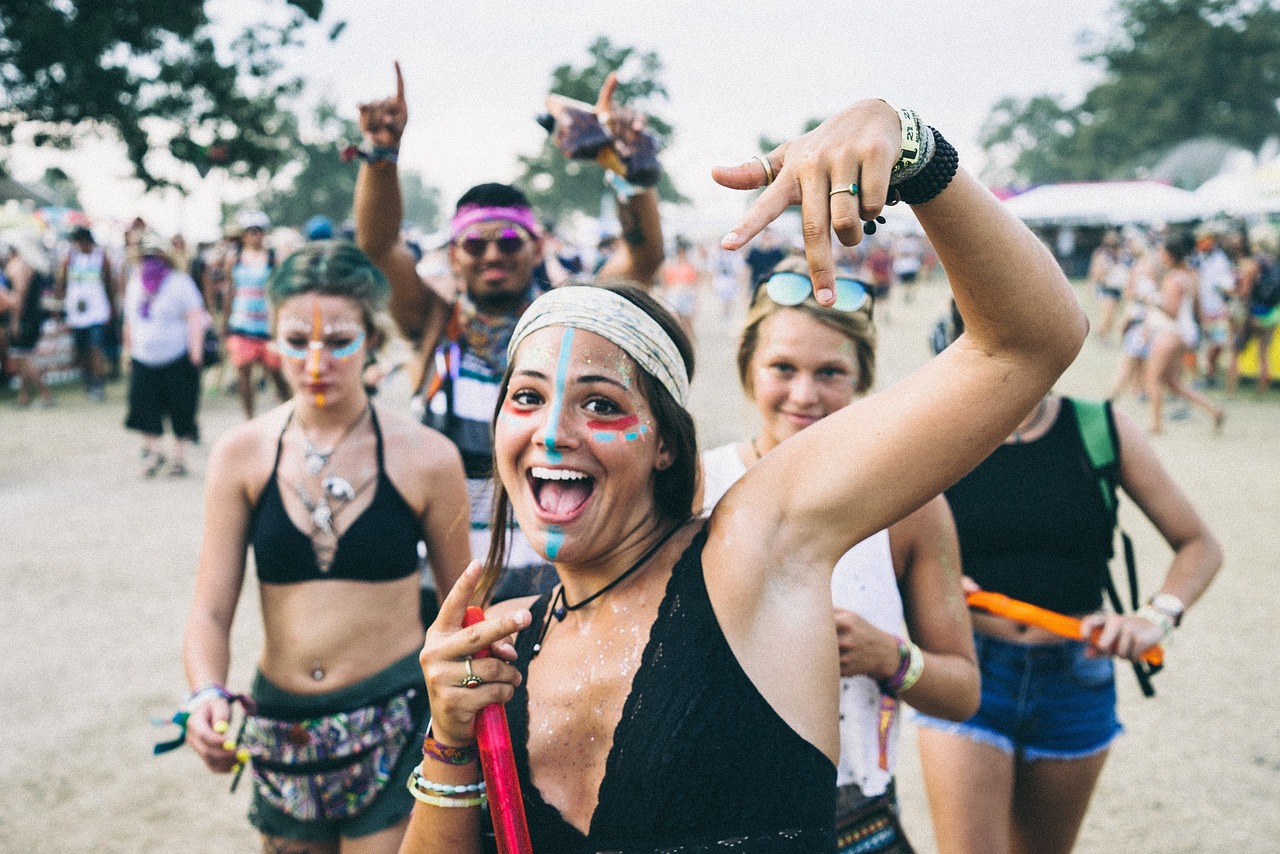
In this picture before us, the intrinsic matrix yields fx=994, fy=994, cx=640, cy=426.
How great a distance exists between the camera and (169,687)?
4.79m

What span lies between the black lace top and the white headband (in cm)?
40

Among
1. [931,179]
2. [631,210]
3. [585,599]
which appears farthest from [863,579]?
[631,210]

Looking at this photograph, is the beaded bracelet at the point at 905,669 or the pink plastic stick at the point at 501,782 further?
the beaded bracelet at the point at 905,669

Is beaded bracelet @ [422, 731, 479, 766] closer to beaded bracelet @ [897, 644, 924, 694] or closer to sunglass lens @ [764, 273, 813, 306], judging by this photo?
beaded bracelet @ [897, 644, 924, 694]

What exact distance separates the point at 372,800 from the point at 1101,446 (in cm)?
220

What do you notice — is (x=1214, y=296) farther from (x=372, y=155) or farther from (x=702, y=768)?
(x=702, y=768)

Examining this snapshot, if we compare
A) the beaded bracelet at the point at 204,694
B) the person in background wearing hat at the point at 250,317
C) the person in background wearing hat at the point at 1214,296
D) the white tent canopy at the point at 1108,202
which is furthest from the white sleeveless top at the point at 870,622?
the white tent canopy at the point at 1108,202

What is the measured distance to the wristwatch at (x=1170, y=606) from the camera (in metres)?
2.75

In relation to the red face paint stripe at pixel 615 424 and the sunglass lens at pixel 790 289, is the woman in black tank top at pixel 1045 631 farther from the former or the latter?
the red face paint stripe at pixel 615 424

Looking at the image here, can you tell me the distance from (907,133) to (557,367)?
65 cm

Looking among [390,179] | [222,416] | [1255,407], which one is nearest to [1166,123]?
[1255,407]

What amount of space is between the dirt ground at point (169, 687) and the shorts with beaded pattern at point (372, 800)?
1.20 meters

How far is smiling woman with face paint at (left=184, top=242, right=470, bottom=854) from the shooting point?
254cm

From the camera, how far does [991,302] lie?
129 cm
